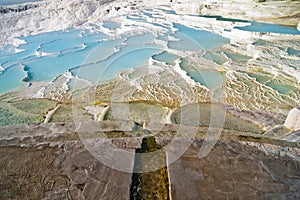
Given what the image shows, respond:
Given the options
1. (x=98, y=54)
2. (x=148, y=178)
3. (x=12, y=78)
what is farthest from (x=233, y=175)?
(x=98, y=54)

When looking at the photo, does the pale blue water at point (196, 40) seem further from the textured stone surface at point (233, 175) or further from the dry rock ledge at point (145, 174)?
the textured stone surface at point (233, 175)

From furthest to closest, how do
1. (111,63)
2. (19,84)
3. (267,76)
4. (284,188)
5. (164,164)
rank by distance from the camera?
(111,63) < (19,84) < (267,76) < (164,164) < (284,188)

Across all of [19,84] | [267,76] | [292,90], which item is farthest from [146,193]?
[19,84]

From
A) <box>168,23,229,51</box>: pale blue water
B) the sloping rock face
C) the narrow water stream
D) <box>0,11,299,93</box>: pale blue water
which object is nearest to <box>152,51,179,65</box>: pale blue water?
<box>0,11,299,93</box>: pale blue water

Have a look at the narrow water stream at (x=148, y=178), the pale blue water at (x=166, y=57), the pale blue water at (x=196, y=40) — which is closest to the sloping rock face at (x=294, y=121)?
the narrow water stream at (x=148, y=178)

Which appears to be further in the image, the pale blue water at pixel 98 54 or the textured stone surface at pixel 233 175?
the pale blue water at pixel 98 54

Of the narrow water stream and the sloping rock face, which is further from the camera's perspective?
the sloping rock face

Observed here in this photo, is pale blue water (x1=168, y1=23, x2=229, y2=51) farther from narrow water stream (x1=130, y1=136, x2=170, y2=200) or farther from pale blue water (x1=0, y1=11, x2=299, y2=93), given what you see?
narrow water stream (x1=130, y1=136, x2=170, y2=200)

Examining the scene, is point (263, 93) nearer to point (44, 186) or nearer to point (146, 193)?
point (146, 193)

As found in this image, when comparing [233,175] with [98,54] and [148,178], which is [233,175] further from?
[98,54]
